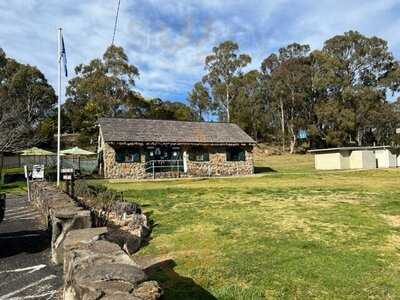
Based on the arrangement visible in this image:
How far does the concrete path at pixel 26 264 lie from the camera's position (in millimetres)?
5551

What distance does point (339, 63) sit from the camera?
53.3 m

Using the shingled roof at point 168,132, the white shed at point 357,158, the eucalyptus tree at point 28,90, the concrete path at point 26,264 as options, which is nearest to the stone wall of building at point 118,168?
the shingled roof at point 168,132

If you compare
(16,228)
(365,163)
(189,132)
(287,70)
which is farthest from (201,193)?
(287,70)

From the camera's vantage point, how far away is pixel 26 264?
6.93 meters

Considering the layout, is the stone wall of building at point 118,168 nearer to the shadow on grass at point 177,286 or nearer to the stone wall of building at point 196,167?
the stone wall of building at point 196,167

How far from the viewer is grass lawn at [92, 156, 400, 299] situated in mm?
5898

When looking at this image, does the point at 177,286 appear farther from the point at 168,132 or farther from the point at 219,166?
the point at 219,166

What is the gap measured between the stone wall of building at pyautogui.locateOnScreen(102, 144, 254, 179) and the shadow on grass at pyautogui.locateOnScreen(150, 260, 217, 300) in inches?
926

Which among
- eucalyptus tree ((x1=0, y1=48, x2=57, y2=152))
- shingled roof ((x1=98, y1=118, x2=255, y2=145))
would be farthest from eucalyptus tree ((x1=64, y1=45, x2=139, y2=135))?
shingled roof ((x1=98, y1=118, x2=255, y2=145))

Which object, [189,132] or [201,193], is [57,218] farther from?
[189,132]

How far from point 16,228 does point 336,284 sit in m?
7.65

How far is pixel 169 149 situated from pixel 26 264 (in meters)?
25.5

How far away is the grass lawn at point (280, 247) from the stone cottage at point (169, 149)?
16629 millimetres

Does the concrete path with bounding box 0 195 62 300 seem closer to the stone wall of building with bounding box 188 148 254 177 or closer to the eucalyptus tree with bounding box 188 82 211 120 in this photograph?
the stone wall of building with bounding box 188 148 254 177
